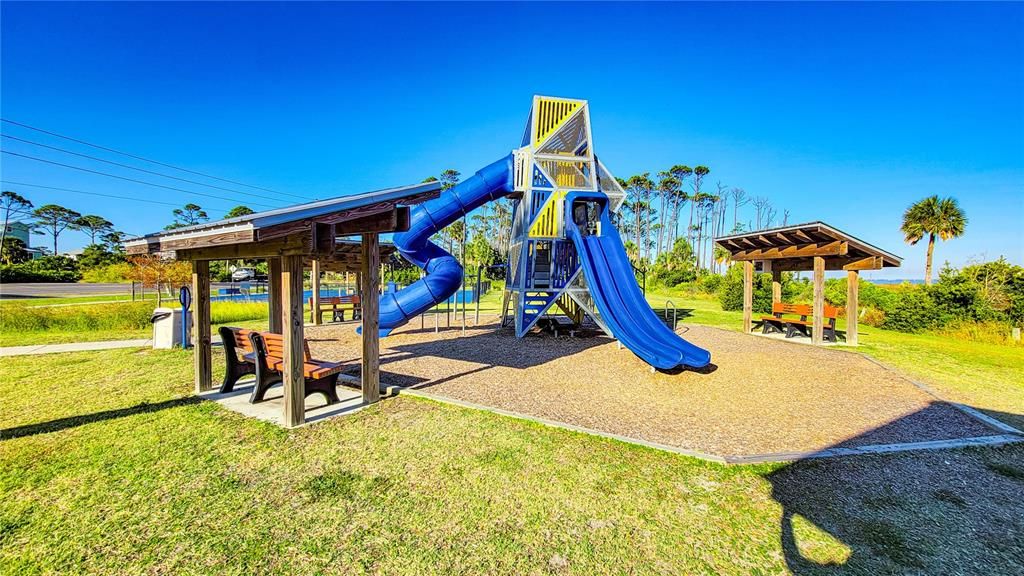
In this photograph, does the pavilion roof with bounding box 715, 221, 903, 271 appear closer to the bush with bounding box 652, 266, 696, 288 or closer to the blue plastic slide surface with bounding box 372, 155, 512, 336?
the blue plastic slide surface with bounding box 372, 155, 512, 336

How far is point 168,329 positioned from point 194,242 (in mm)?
6861

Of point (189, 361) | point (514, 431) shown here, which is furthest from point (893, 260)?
point (189, 361)

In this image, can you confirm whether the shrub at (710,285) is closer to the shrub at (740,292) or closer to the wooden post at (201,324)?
the shrub at (740,292)

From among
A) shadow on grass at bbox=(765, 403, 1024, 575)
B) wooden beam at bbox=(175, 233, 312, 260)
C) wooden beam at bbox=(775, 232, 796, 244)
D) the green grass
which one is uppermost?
wooden beam at bbox=(775, 232, 796, 244)

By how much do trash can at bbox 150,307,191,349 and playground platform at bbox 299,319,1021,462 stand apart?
302 cm

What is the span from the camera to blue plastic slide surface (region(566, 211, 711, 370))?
8320 mm

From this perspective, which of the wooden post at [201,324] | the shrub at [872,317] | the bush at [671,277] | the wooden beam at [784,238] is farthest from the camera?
the bush at [671,277]

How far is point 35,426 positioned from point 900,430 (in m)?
10.7

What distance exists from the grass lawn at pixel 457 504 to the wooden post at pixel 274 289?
2071 mm

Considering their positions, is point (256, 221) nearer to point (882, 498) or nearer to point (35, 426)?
point (35, 426)

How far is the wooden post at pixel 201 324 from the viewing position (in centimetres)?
630

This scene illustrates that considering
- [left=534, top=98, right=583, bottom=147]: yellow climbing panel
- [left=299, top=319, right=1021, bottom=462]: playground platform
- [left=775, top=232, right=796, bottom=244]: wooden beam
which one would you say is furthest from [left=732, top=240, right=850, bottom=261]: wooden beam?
[left=534, top=98, right=583, bottom=147]: yellow climbing panel

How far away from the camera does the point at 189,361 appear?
8.79m

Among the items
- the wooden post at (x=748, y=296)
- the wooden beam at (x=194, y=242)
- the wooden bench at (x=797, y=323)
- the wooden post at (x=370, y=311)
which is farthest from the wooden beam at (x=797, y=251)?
the wooden beam at (x=194, y=242)
